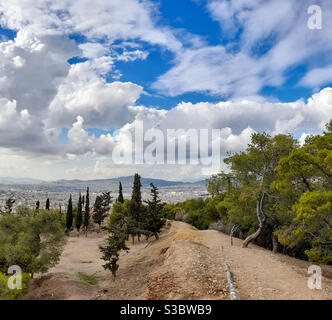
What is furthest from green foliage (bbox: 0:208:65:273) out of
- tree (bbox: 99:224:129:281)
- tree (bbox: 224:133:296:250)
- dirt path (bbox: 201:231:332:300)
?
tree (bbox: 224:133:296:250)

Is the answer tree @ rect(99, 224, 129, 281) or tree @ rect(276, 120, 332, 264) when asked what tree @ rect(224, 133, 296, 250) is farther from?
tree @ rect(99, 224, 129, 281)

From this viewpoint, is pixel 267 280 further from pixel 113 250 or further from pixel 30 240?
pixel 30 240

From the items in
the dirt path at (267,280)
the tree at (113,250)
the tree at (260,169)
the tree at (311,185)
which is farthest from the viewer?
the tree at (113,250)

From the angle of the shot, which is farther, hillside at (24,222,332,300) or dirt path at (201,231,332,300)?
hillside at (24,222,332,300)

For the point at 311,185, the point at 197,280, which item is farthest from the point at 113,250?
the point at 311,185

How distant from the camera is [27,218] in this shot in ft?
76.8

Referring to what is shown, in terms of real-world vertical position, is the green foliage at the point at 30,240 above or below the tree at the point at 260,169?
below

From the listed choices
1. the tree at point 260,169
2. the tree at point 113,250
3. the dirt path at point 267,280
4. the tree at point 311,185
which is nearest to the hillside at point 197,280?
the dirt path at point 267,280

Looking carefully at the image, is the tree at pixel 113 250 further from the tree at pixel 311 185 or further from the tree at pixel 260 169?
the tree at pixel 311 185

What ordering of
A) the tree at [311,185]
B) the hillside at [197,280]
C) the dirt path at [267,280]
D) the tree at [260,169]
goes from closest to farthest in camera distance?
the dirt path at [267,280], the hillside at [197,280], the tree at [311,185], the tree at [260,169]
